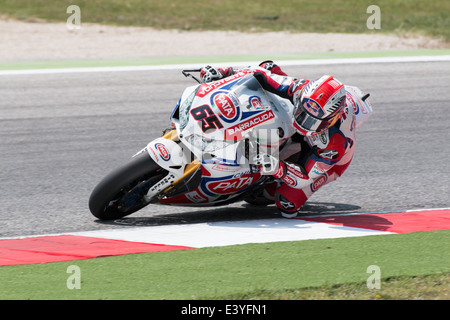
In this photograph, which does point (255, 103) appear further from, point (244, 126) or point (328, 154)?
point (328, 154)

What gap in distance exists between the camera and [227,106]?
614 cm

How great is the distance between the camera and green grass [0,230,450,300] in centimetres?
449

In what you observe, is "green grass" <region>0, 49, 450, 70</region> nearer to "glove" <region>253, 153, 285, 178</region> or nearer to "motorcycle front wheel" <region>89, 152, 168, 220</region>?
"motorcycle front wheel" <region>89, 152, 168, 220</region>

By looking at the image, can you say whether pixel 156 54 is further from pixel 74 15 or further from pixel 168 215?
pixel 168 215

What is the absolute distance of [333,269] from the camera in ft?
16.2

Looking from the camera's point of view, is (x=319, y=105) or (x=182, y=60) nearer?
(x=319, y=105)

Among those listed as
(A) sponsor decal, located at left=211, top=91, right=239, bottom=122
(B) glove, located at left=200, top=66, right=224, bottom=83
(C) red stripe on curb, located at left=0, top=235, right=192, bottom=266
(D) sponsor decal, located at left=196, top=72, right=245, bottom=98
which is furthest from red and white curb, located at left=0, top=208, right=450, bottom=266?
(B) glove, located at left=200, top=66, right=224, bottom=83

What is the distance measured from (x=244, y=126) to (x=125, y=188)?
1.07 metres

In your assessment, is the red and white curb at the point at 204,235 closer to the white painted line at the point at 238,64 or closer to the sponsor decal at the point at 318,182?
the sponsor decal at the point at 318,182

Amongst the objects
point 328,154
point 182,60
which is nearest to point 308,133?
A: point 328,154

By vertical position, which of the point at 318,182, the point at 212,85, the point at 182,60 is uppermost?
the point at 182,60

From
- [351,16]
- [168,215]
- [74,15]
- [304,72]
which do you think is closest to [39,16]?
[74,15]

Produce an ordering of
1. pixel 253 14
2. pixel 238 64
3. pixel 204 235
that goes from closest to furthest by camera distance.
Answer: pixel 204 235, pixel 238 64, pixel 253 14

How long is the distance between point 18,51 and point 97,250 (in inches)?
552
